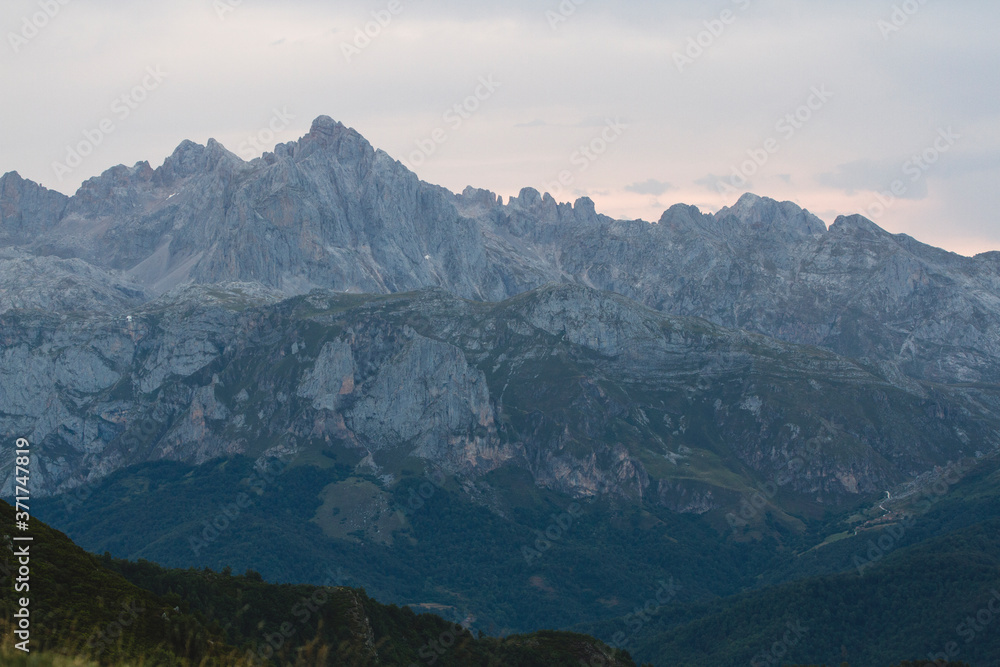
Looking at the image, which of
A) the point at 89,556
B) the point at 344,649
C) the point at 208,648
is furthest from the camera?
the point at 344,649

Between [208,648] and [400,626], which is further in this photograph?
[400,626]

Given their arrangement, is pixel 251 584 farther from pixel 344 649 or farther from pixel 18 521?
pixel 18 521

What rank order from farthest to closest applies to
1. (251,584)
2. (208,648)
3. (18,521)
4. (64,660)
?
(251,584)
(18,521)
(208,648)
(64,660)

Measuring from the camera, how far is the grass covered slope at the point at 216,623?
340 ft

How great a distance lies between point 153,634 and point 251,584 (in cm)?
6522

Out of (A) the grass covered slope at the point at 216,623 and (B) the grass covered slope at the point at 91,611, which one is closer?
(B) the grass covered slope at the point at 91,611

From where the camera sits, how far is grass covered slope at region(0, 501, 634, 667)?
4080 inches

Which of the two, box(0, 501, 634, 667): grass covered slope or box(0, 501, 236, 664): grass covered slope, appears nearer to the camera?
box(0, 501, 236, 664): grass covered slope

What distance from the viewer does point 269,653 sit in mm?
151000

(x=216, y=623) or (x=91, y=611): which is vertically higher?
(x=91, y=611)

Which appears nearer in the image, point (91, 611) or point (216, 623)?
point (91, 611)

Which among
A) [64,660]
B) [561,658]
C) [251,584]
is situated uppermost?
[64,660]

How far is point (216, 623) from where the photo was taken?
471ft

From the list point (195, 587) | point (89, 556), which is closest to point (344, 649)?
point (195, 587)
